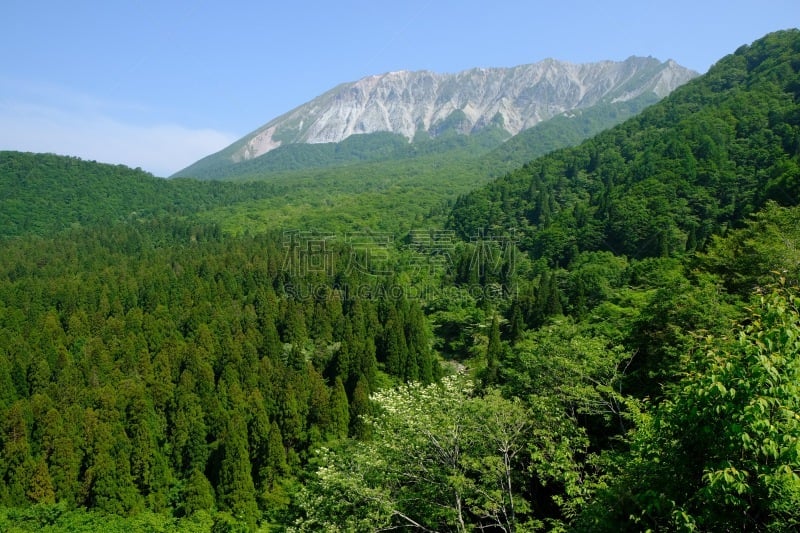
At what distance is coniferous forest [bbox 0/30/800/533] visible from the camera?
720cm

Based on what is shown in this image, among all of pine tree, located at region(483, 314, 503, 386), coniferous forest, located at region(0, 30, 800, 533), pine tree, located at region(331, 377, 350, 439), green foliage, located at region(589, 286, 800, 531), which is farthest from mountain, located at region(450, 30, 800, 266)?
green foliage, located at region(589, 286, 800, 531)

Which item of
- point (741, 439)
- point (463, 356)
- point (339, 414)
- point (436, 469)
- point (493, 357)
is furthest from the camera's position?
point (463, 356)

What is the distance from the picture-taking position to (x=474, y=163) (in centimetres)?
18850

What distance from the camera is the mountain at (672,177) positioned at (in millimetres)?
57000

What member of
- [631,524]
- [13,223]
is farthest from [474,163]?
[631,524]

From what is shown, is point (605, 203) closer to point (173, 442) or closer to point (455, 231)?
point (455, 231)

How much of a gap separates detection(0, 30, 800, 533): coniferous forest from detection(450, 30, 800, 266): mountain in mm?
431

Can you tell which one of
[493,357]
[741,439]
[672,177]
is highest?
[672,177]

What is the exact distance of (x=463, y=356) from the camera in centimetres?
5169

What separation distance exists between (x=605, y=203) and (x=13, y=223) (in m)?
124

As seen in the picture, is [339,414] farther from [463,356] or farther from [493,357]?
[463,356]

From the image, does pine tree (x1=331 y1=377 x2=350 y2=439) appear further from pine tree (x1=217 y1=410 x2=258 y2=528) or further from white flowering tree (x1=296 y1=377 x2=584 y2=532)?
white flowering tree (x1=296 y1=377 x2=584 y2=532)

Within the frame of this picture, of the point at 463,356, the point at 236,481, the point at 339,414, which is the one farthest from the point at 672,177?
the point at 236,481

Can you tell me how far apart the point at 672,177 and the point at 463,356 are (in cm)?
3683
